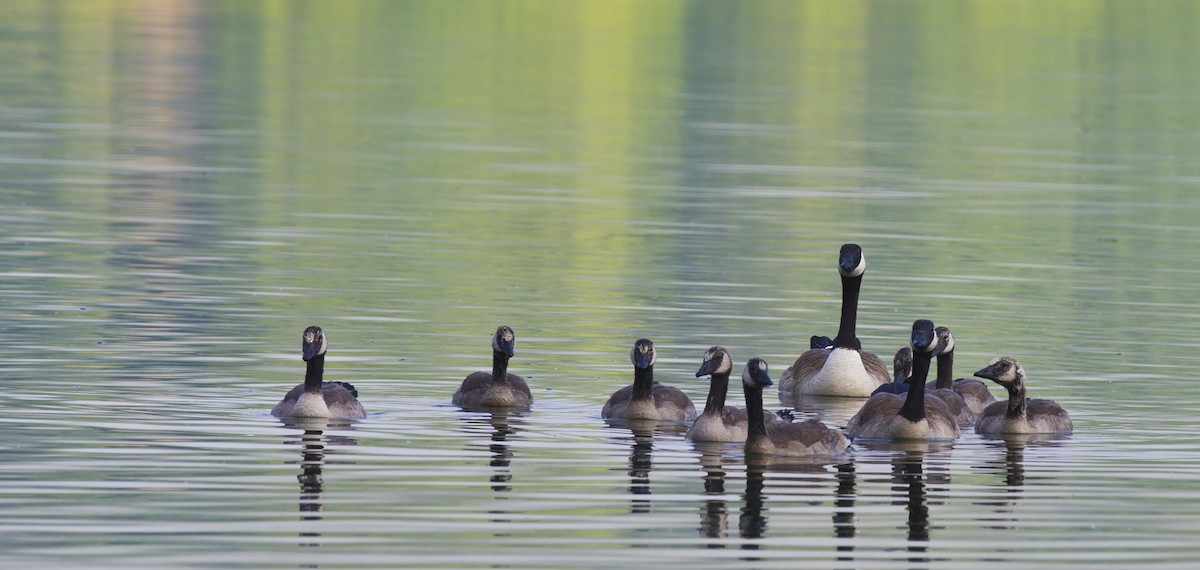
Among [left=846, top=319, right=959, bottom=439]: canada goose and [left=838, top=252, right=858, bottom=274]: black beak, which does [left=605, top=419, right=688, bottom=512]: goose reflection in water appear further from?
[left=838, top=252, right=858, bottom=274]: black beak

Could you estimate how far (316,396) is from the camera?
2470 centimetres

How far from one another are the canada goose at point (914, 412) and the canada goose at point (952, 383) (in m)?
1.21

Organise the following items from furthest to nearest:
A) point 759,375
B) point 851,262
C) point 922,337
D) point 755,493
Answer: point 851,262
point 922,337
point 759,375
point 755,493

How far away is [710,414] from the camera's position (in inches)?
956

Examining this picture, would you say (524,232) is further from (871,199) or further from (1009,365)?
(1009,365)

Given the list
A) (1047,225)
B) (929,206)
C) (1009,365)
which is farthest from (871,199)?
(1009,365)

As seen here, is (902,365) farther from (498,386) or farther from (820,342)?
(498,386)

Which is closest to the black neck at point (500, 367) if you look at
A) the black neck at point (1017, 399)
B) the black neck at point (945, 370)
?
the black neck at point (945, 370)

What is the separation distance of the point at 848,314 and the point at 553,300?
23.0 ft

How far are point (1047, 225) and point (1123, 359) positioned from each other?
17183mm

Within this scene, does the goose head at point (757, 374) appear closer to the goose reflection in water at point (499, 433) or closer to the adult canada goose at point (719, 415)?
the adult canada goose at point (719, 415)

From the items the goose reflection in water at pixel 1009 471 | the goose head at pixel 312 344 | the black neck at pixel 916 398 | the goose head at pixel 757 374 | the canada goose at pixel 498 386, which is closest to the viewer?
the goose reflection in water at pixel 1009 471

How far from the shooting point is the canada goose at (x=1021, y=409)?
25.1m

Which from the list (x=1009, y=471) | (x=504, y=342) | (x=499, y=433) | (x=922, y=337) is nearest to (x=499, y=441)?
(x=499, y=433)
